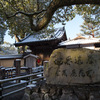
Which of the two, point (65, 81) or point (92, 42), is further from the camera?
point (92, 42)

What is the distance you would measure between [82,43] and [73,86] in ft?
35.8

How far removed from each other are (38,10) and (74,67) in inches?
299

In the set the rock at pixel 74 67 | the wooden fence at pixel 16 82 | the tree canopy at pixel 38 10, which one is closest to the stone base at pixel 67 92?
the rock at pixel 74 67

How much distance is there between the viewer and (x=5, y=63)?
1641 cm

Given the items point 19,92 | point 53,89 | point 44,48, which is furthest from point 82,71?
point 44,48

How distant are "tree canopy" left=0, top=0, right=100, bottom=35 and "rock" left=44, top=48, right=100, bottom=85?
218 centimetres

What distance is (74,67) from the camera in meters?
3.37

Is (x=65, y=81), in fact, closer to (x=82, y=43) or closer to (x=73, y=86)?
(x=73, y=86)

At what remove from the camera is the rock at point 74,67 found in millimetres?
3252

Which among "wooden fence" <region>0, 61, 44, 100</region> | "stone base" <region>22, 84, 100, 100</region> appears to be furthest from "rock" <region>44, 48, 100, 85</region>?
"wooden fence" <region>0, 61, 44, 100</region>

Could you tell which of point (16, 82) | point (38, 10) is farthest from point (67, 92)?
point (38, 10)

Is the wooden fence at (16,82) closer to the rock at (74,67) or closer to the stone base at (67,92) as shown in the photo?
the stone base at (67,92)

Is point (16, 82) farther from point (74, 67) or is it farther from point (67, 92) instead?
point (74, 67)

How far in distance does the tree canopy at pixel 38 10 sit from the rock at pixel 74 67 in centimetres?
218
